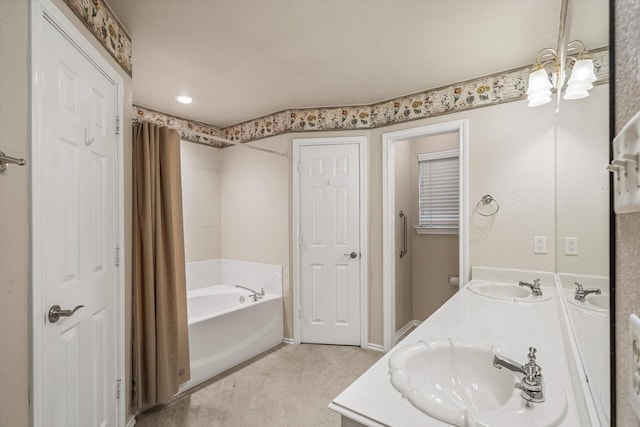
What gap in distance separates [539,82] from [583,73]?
1282 mm

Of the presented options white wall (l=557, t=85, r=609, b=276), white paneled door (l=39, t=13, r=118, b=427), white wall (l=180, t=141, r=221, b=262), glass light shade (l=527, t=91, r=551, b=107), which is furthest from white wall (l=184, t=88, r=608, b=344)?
white paneled door (l=39, t=13, r=118, b=427)

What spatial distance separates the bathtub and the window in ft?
6.28

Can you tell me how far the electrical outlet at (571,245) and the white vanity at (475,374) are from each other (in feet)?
0.47

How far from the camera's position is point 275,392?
2.40 meters

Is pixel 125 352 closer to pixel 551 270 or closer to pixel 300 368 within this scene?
pixel 300 368

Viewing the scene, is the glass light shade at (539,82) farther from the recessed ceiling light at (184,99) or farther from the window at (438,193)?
the recessed ceiling light at (184,99)

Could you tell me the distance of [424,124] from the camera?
2824 mm

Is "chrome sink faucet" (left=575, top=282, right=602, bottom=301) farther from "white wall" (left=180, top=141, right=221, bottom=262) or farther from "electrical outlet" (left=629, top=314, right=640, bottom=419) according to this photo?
"white wall" (left=180, top=141, right=221, bottom=262)

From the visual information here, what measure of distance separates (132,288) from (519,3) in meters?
2.81

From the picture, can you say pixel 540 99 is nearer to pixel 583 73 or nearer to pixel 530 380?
pixel 583 73

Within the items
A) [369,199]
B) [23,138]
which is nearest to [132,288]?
[23,138]

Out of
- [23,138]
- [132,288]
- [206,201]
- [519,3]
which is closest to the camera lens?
[23,138]

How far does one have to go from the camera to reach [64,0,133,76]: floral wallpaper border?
4.81ft

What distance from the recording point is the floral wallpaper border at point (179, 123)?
3.18 meters
